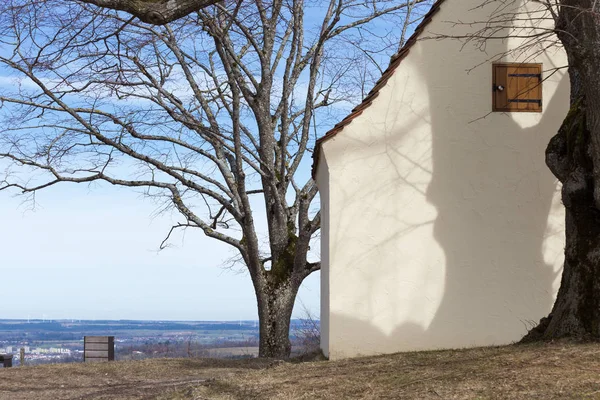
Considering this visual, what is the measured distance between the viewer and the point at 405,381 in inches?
360

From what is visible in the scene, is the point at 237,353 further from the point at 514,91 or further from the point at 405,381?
the point at 405,381

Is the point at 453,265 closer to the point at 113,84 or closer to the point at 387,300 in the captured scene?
the point at 387,300

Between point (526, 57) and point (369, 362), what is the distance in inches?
247

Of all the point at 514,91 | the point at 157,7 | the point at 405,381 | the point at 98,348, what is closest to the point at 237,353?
the point at 98,348

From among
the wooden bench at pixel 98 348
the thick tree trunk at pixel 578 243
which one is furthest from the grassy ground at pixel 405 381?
the wooden bench at pixel 98 348

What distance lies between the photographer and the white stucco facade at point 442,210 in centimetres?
1329

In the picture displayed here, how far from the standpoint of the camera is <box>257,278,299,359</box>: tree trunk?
17766mm

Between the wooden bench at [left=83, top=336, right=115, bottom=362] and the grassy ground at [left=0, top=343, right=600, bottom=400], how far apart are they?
6.14 meters

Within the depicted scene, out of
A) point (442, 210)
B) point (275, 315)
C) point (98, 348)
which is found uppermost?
point (442, 210)

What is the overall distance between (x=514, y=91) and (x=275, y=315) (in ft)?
24.6

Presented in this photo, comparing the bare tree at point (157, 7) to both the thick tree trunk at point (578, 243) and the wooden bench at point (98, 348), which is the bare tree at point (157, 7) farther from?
the wooden bench at point (98, 348)

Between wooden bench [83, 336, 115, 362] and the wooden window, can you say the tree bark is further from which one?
wooden bench [83, 336, 115, 362]

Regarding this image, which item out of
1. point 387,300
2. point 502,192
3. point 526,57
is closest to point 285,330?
point 387,300

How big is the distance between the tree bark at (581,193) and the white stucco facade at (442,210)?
2.44 metres
